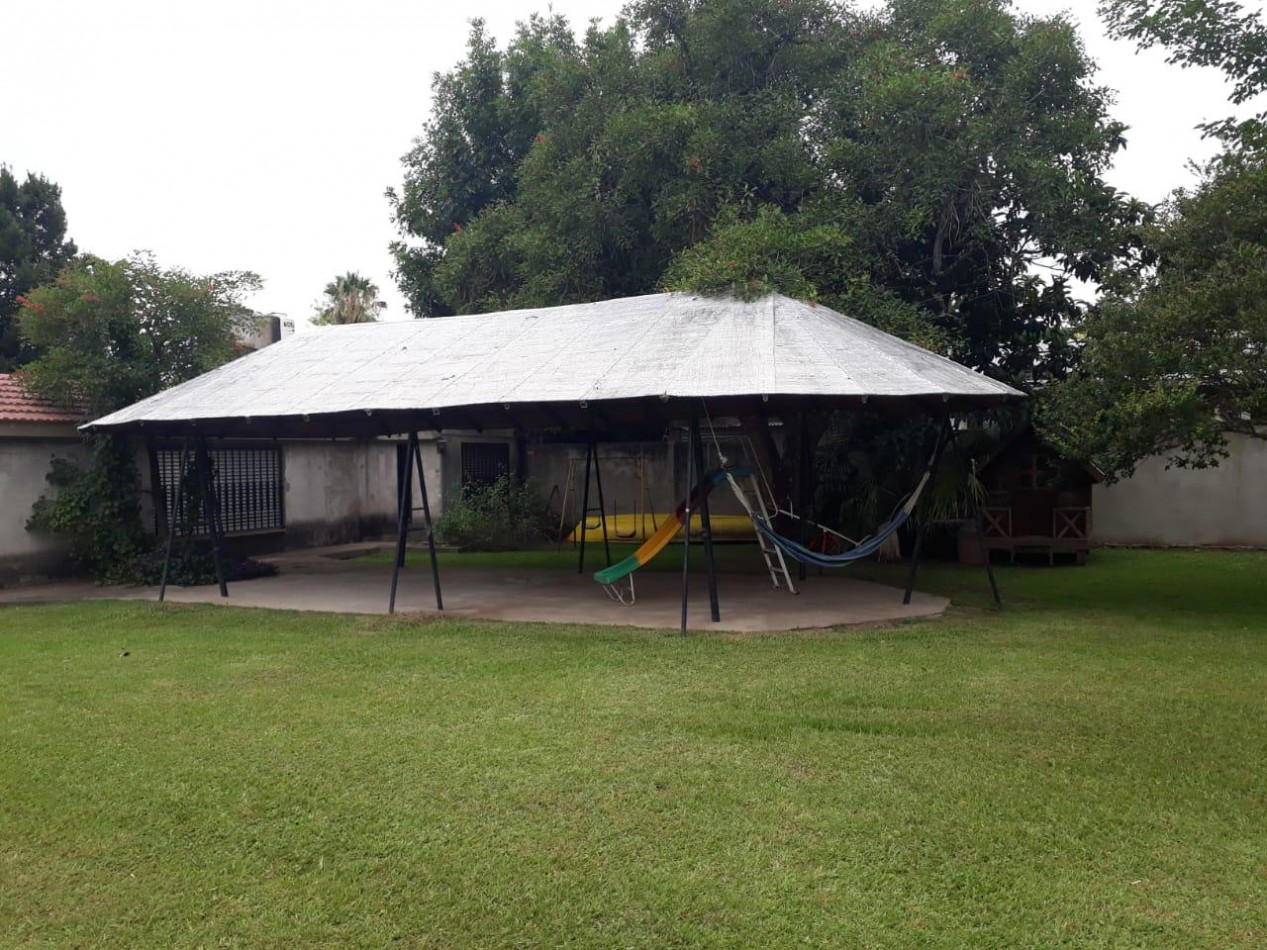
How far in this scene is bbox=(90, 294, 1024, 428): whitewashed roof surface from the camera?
7562 mm

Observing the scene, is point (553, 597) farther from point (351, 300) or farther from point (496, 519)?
point (351, 300)

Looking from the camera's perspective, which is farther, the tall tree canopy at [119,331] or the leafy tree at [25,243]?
the leafy tree at [25,243]

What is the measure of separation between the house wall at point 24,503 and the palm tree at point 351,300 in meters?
14.0

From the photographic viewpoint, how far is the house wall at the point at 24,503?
35.3 feet

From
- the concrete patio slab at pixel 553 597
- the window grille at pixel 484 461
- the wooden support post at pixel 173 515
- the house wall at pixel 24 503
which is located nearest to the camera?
the concrete patio slab at pixel 553 597

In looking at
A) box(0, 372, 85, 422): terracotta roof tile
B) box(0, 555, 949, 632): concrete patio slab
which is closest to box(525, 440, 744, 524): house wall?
box(0, 555, 949, 632): concrete patio slab

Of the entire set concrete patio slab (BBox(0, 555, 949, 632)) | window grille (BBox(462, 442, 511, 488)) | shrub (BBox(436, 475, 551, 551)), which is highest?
window grille (BBox(462, 442, 511, 488))

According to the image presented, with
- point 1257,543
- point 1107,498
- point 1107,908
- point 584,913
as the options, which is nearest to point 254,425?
point 584,913

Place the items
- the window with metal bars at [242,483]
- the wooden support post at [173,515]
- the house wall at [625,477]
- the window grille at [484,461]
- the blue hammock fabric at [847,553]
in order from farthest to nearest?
the window grille at [484,461]
the house wall at [625,477]
the window with metal bars at [242,483]
the wooden support post at [173,515]
the blue hammock fabric at [847,553]

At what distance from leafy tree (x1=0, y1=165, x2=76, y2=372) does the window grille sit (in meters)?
11.6

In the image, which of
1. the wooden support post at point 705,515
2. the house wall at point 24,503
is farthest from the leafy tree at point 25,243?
the wooden support post at point 705,515

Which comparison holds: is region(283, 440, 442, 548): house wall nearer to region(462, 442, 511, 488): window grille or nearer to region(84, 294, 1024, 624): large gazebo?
region(462, 442, 511, 488): window grille

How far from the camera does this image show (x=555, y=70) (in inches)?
567

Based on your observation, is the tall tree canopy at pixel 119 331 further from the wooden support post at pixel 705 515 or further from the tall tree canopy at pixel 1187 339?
the tall tree canopy at pixel 1187 339
